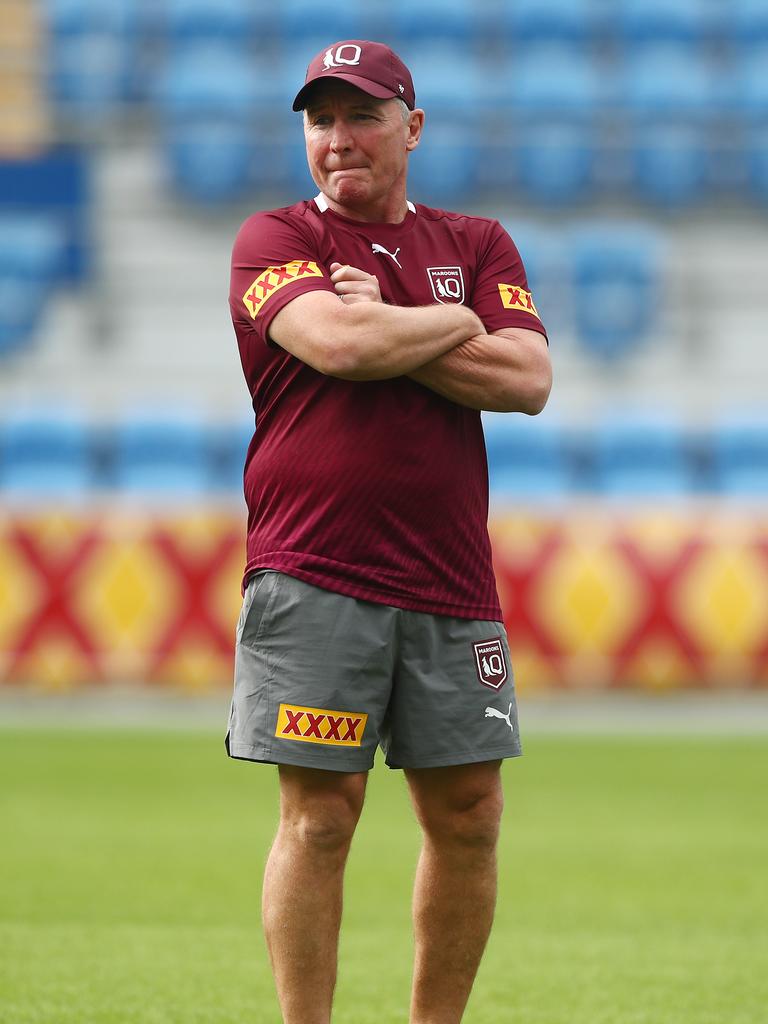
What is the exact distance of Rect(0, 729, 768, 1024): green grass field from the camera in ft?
13.9

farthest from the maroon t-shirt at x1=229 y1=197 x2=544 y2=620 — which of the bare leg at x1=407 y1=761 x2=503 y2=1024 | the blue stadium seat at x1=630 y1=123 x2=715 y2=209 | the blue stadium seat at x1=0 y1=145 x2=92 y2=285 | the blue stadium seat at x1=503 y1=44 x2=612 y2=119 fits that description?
the blue stadium seat at x1=503 y1=44 x2=612 y2=119

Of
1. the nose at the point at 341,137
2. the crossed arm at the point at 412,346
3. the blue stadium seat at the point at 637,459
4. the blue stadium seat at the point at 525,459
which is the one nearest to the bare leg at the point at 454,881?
the crossed arm at the point at 412,346

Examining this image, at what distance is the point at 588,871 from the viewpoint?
607 centimetres

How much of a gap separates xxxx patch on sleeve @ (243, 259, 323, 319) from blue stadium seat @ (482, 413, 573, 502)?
926 centimetres

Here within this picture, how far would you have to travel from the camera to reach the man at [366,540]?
3.22 meters

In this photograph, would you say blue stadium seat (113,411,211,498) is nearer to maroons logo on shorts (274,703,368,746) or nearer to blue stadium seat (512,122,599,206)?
blue stadium seat (512,122,599,206)

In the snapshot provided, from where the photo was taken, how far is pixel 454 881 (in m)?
3.38

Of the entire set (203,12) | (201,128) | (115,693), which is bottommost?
(115,693)

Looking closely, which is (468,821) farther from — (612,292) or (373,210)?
(612,292)

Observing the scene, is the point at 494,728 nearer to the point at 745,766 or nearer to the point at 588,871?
the point at 588,871

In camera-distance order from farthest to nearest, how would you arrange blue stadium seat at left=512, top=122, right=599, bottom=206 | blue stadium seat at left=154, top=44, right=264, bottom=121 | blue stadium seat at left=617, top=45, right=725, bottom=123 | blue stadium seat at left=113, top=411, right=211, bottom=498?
blue stadium seat at left=617, top=45, right=725, bottom=123 < blue stadium seat at left=154, top=44, right=264, bottom=121 < blue stadium seat at left=512, top=122, right=599, bottom=206 < blue stadium seat at left=113, top=411, right=211, bottom=498

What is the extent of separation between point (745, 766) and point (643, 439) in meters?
4.69

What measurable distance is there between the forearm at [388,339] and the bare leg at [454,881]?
0.80 meters

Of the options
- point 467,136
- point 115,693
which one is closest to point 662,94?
point 467,136
